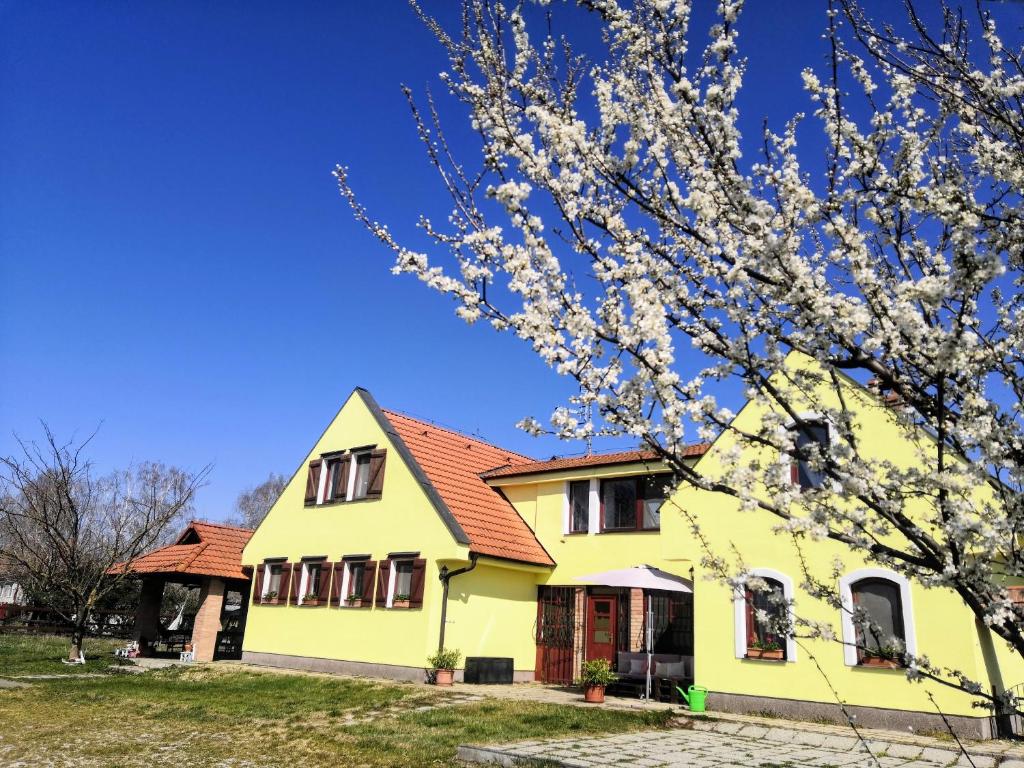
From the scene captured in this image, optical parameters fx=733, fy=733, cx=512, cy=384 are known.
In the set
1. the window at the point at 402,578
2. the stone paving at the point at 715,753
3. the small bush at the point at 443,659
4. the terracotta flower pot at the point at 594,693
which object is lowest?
the stone paving at the point at 715,753

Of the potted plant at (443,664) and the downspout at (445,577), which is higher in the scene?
the downspout at (445,577)

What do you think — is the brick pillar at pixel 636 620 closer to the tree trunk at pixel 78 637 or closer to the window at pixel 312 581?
the window at pixel 312 581

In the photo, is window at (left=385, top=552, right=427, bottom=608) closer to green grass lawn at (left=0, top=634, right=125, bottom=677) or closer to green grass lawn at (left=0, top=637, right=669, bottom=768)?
green grass lawn at (left=0, top=637, right=669, bottom=768)

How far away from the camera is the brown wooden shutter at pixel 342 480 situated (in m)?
18.0

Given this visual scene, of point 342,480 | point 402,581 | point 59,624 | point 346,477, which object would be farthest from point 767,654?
point 59,624

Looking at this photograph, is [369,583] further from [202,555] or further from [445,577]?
[202,555]

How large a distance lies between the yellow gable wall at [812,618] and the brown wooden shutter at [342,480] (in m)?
8.42

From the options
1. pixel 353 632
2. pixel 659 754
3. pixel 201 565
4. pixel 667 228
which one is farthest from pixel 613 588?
pixel 667 228

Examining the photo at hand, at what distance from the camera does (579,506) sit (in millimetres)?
17078

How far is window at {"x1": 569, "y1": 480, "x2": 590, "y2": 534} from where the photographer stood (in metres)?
16.9

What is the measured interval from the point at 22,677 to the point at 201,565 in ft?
16.8

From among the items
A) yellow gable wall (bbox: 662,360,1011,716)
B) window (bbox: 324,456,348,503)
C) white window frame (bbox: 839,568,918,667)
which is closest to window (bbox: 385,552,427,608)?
window (bbox: 324,456,348,503)

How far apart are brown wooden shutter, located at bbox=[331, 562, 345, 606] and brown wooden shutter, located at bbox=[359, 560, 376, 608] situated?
60 cm

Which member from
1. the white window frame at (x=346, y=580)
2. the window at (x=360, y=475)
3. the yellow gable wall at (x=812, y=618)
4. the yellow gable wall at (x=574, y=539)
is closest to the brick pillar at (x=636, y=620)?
the yellow gable wall at (x=574, y=539)
